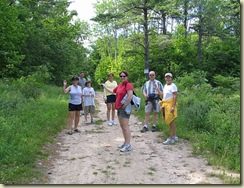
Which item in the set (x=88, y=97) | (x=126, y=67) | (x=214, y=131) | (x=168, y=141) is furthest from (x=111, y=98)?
(x=126, y=67)

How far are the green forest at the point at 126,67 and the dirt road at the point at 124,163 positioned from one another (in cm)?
41

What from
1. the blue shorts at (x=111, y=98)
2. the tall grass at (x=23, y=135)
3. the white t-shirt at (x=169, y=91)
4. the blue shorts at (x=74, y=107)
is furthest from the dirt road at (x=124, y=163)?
the blue shorts at (x=111, y=98)

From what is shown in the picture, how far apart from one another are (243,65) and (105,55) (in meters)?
43.6

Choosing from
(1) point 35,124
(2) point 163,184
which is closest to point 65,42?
(1) point 35,124

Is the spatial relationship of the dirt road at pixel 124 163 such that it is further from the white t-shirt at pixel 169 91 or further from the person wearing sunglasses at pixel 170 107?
the white t-shirt at pixel 169 91

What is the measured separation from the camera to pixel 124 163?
623 centimetres

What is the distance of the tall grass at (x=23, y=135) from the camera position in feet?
18.5

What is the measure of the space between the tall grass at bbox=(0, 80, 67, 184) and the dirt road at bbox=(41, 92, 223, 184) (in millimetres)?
411

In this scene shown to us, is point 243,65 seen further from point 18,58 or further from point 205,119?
point 18,58

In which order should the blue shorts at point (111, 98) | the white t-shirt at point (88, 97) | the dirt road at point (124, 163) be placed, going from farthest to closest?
the white t-shirt at point (88, 97), the blue shorts at point (111, 98), the dirt road at point (124, 163)

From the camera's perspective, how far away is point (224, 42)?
103 feet

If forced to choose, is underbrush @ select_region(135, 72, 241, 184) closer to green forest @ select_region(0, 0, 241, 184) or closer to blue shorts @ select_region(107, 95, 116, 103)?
green forest @ select_region(0, 0, 241, 184)

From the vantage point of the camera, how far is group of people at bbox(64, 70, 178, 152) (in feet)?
23.2

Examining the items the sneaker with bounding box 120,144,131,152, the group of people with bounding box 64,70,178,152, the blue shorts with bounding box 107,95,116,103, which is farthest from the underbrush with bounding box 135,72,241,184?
the blue shorts with bounding box 107,95,116,103
